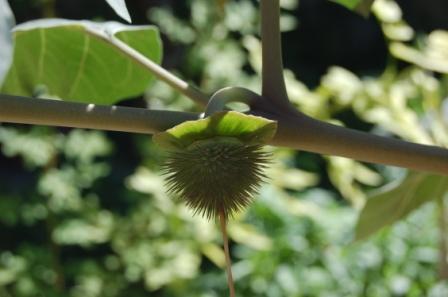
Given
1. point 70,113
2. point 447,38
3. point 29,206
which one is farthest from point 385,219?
→ point 29,206

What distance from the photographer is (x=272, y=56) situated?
672 millimetres

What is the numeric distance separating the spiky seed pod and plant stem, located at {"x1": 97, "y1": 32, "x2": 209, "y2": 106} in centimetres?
6

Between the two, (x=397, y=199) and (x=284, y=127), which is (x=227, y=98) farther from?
(x=397, y=199)

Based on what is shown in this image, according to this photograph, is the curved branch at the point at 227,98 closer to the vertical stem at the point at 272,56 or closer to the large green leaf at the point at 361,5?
the vertical stem at the point at 272,56

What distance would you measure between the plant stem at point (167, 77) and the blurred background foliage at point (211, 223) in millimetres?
1098

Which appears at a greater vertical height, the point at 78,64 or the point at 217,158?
the point at 217,158

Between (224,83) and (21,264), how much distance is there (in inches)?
28.2

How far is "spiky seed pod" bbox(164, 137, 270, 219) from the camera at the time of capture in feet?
2.05

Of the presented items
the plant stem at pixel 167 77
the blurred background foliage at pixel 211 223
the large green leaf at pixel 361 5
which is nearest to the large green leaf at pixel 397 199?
the large green leaf at pixel 361 5

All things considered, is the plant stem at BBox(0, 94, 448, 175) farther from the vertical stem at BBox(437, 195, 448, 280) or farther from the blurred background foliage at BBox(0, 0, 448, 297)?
the blurred background foliage at BBox(0, 0, 448, 297)

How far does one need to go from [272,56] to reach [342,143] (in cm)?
9

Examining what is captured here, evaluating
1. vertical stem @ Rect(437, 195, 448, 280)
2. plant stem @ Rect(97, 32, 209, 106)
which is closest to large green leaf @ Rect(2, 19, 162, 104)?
plant stem @ Rect(97, 32, 209, 106)

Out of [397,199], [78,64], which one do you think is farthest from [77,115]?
[397,199]

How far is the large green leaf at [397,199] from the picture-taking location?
1.04 metres
